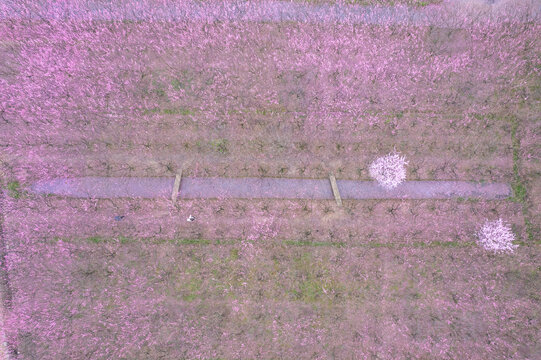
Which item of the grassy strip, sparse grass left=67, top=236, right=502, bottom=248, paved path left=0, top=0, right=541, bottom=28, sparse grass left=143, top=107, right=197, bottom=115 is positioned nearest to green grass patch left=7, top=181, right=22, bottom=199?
sparse grass left=67, top=236, right=502, bottom=248

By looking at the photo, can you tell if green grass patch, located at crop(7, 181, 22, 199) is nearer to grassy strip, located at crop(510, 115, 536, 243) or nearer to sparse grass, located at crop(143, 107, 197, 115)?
sparse grass, located at crop(143, 107, 197, 115)

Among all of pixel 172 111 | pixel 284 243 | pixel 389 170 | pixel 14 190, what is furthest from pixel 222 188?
pixel 14 190

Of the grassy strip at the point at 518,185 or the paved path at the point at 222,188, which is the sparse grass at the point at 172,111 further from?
the grassy strip at the point at 518,185

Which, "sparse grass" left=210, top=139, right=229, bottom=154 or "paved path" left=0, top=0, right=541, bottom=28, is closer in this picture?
"sparse grass" left=210, top=139, right=229, bottom=154

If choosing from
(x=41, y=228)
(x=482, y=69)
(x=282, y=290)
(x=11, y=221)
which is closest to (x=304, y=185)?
(x=282, y=290)

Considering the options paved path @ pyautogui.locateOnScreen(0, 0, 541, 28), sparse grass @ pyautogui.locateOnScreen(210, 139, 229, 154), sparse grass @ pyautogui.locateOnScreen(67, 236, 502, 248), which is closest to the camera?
sparse grass @ pyautogui.locateOnScreen(67, 236, 502, 248)

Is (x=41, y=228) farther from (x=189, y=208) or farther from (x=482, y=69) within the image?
(x=482, y=69)

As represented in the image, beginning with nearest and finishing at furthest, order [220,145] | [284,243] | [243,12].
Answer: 1. [284,243]
2. [220,145]
3. [243,12]

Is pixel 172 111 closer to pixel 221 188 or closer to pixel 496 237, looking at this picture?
pixel 221 188
